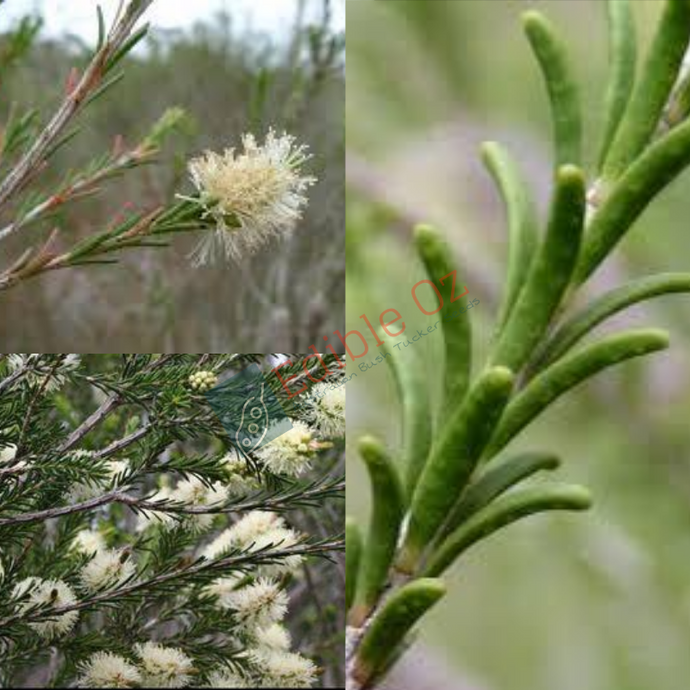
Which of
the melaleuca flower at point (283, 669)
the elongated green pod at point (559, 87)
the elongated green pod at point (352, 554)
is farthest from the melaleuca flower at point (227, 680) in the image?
the elongated green pod at point (559, 87)

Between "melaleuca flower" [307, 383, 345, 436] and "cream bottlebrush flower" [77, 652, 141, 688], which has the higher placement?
"melaleuca flower" [307, 383, 345, 436]

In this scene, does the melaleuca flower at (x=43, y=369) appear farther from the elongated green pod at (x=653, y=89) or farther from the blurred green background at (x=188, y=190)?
the elongated green pod at (x=653, y=89)

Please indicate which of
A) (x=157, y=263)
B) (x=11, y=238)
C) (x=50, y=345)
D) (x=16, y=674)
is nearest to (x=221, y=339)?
(x=157, y=263)

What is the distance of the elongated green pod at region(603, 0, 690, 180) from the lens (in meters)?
0.32

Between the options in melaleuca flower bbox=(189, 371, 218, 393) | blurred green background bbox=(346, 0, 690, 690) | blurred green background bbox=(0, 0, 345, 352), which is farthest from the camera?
blurred green background bbox=(346, 0, 690, 690)

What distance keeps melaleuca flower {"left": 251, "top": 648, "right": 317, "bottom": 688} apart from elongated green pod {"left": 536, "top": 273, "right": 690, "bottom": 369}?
271 mm

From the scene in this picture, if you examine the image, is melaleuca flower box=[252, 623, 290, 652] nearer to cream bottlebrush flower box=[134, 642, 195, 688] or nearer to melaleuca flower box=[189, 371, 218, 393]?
cream bottlebrush flower box=[134, 642, 195, 688]

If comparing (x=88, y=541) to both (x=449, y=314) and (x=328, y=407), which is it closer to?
(x=328, y=407)

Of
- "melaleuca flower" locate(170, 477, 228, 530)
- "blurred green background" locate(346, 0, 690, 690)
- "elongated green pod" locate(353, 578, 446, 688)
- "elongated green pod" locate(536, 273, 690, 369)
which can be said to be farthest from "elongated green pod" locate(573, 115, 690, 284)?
"blurred green background" locate(346, 0, 690, 690)

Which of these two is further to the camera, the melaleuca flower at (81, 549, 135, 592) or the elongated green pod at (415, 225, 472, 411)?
the melaleuca flower at (81, 549, 135, 592)

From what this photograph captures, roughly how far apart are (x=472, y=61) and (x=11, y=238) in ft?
2.01

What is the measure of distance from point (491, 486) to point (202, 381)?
163 millimetres

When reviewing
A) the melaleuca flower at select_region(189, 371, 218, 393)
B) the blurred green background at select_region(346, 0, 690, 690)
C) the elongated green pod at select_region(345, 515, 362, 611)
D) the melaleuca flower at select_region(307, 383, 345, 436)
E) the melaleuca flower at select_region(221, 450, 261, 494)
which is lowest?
the blurred green background at select_region(346, 0, 690, 690)

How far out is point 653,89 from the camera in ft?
1.07
